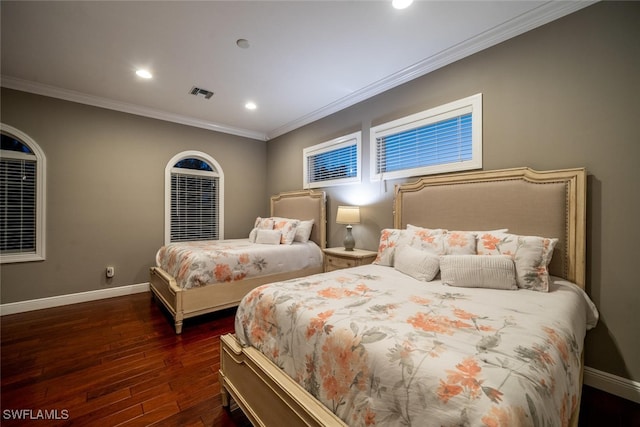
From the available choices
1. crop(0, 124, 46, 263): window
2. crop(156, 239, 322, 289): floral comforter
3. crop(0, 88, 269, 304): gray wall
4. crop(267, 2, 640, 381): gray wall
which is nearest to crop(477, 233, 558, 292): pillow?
crop(267, 2, 640, 381): gray wall

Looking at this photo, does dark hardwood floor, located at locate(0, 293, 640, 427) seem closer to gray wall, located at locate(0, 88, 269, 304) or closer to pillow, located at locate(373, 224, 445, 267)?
gray wall, located at locate(0, 88, 269, 304)

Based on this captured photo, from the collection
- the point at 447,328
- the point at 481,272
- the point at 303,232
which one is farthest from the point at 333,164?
the point at 447,328

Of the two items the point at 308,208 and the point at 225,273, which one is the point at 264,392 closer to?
the point at 225,273

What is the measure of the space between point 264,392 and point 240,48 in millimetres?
2786

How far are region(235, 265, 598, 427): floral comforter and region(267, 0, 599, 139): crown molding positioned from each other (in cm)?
203

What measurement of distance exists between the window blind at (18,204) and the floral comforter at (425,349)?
3502mm

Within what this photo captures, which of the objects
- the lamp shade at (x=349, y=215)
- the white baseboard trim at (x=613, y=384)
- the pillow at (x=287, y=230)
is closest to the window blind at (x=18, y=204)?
the pillow at (x=287, y=230)

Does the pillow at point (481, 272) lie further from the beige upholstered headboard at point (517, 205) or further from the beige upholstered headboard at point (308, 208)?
the beige upholstered headboard at point (308, 208)

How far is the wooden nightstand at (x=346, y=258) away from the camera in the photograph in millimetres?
2939

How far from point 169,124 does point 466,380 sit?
4.82 m

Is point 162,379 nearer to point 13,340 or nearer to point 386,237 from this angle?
point 13,340

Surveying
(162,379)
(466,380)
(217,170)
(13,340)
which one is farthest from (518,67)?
(13,340)

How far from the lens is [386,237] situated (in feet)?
8.22

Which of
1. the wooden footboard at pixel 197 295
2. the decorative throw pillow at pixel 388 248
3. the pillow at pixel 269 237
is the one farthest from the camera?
the pillow at pixel 269 237
